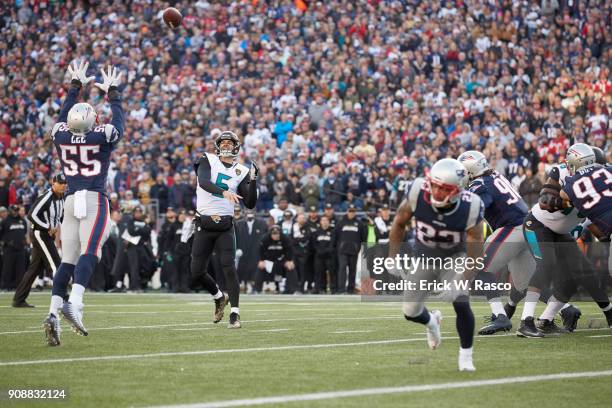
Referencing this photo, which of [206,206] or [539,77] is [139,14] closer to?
[539,77]

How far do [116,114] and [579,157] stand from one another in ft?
13.5

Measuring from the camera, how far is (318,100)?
24.1 meters

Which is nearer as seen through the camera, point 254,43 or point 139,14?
point 254,43

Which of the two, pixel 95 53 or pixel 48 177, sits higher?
pixel 95 53

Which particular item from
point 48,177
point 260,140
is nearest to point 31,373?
point 260,140

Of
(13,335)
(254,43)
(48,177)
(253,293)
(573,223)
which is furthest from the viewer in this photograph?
(254,43)

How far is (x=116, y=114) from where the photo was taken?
958cm

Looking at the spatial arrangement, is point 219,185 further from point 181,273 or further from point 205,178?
point 181,273

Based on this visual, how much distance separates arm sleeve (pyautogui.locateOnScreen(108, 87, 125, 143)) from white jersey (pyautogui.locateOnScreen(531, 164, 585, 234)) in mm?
3931

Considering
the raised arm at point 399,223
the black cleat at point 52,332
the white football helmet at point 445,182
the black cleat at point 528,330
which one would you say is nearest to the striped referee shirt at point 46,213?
the black cleat at point 52,332

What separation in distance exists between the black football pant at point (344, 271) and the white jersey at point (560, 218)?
980 cm

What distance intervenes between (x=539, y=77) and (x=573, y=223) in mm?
12957

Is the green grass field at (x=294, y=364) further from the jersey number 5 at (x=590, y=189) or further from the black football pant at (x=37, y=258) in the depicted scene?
the black football pant at (x=37, y=258)

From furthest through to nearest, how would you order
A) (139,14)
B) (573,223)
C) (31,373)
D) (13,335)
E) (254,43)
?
(139,14) < (254,43) < (573,223) < (13,335) < (31,373)
